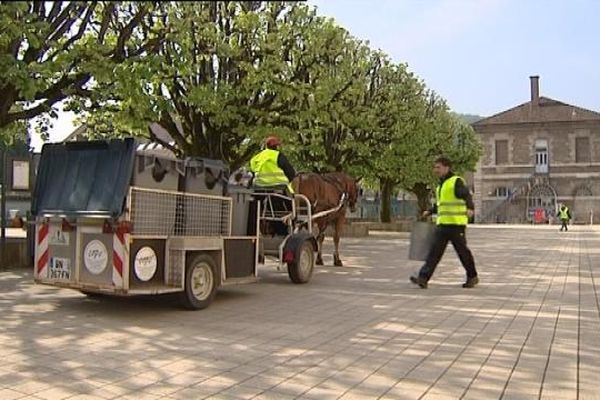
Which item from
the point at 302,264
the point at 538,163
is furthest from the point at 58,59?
the point at 538,163

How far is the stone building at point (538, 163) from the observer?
224 ft

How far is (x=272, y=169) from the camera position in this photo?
1160cm

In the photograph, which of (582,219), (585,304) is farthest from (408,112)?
(582,219)

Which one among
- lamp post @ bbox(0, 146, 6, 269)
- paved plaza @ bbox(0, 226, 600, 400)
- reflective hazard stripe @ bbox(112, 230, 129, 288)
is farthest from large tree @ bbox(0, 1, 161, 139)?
paved plaza @ bbox(0, 226, 600, 400)

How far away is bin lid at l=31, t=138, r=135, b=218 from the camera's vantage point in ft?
26.0

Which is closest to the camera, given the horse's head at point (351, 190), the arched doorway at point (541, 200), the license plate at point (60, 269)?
the license plate at point (60, 269)

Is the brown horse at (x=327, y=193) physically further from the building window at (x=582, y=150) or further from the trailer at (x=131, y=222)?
the building window at (x=582, y=150)

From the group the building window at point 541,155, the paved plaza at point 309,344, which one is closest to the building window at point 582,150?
the building window at point 541,155

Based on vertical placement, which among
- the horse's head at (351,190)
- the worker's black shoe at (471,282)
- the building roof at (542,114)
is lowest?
the worker's black shoe at (471,282)

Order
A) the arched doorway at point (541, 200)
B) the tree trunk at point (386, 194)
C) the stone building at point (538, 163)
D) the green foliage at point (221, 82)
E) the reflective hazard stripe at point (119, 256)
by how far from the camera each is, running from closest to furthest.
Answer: the green foliage at point (221, 82) < the reflective hazard stripe at point (119, 256) < the tree trunk at point (386, 194) < the stone building at point (538, 163) < the arched doorway at point (541, 200)

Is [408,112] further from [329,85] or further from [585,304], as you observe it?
[585,304]

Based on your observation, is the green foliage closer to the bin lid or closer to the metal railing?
the bin lid

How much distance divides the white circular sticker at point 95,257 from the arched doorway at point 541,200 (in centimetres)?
6598

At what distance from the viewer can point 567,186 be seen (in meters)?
68.8
